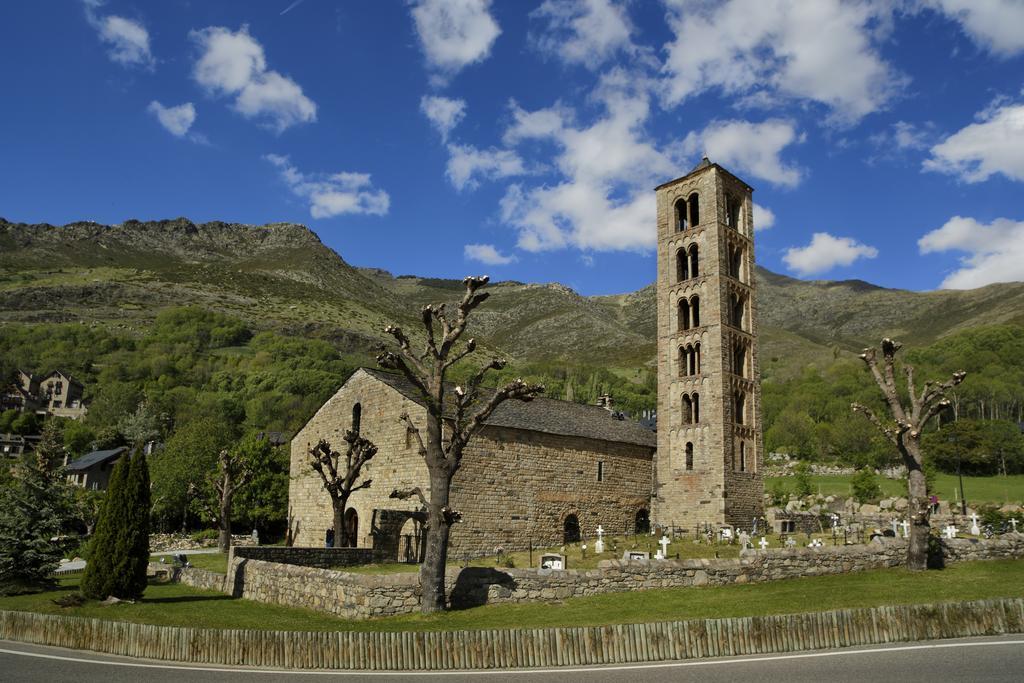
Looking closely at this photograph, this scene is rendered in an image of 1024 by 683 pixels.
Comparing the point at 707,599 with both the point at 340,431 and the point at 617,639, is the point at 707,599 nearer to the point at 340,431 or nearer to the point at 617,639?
the point at 617,639

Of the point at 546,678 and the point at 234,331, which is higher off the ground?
the point at 234,331

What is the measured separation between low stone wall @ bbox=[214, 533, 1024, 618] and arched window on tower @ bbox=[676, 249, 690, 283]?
22160 millimetres

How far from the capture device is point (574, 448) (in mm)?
36406

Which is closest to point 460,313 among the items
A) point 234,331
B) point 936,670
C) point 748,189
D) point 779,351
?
point 936,670

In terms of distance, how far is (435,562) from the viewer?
17.3 meters

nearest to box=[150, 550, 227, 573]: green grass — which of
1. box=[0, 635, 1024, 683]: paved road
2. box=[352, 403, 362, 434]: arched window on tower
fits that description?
box=[352, 403, 362, 434]: arched window on tower

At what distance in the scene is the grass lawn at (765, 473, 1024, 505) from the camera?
51344mm

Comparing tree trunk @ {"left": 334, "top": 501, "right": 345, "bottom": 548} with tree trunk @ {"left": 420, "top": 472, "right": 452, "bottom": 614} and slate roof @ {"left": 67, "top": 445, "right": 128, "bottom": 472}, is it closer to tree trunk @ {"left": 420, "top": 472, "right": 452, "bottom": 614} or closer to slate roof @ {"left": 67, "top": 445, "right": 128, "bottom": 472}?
tree trunk @ {"left": 420, "top": 472, "right": 452, "bottom": 614}

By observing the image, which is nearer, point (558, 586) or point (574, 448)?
point (558, 586)

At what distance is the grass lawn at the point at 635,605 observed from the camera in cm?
1612

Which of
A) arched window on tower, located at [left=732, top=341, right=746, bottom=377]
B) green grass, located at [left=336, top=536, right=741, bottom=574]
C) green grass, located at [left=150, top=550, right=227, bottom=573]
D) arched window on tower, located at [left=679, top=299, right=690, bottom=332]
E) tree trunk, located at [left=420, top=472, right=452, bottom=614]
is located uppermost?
arched window on tower, located at [left=679, top=299, right=690, bottom=332]

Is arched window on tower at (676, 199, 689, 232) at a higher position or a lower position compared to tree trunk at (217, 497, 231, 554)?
higher

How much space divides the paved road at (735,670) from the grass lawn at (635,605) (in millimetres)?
3392

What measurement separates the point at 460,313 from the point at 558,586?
25.3ft
